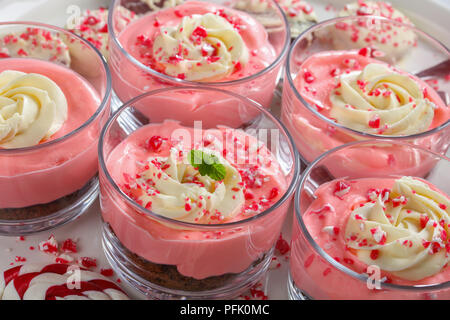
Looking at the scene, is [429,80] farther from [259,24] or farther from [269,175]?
[269,175]

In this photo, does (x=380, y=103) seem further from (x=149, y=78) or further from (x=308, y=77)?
(x=149, y=78)

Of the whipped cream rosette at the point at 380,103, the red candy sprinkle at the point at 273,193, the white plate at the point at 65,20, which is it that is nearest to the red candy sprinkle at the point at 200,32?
the whipped cream rosette at the point at 380,103

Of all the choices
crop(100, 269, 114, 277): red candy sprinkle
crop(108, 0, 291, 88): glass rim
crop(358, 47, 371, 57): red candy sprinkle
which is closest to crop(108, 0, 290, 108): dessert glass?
crop(108, 0, 291, 88): glass rim

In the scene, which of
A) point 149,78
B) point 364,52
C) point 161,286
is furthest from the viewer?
point 364,52

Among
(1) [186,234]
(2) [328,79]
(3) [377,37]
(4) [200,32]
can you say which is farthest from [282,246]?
(3) [377,37]

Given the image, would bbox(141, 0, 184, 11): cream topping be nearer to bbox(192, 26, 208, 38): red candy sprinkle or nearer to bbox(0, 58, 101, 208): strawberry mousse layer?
bbox(192, 26, 208, 38): red candy sprinkle

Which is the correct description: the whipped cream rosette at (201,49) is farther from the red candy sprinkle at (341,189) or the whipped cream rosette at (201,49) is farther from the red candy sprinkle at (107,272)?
the red candy sprinkle at (107,272)
